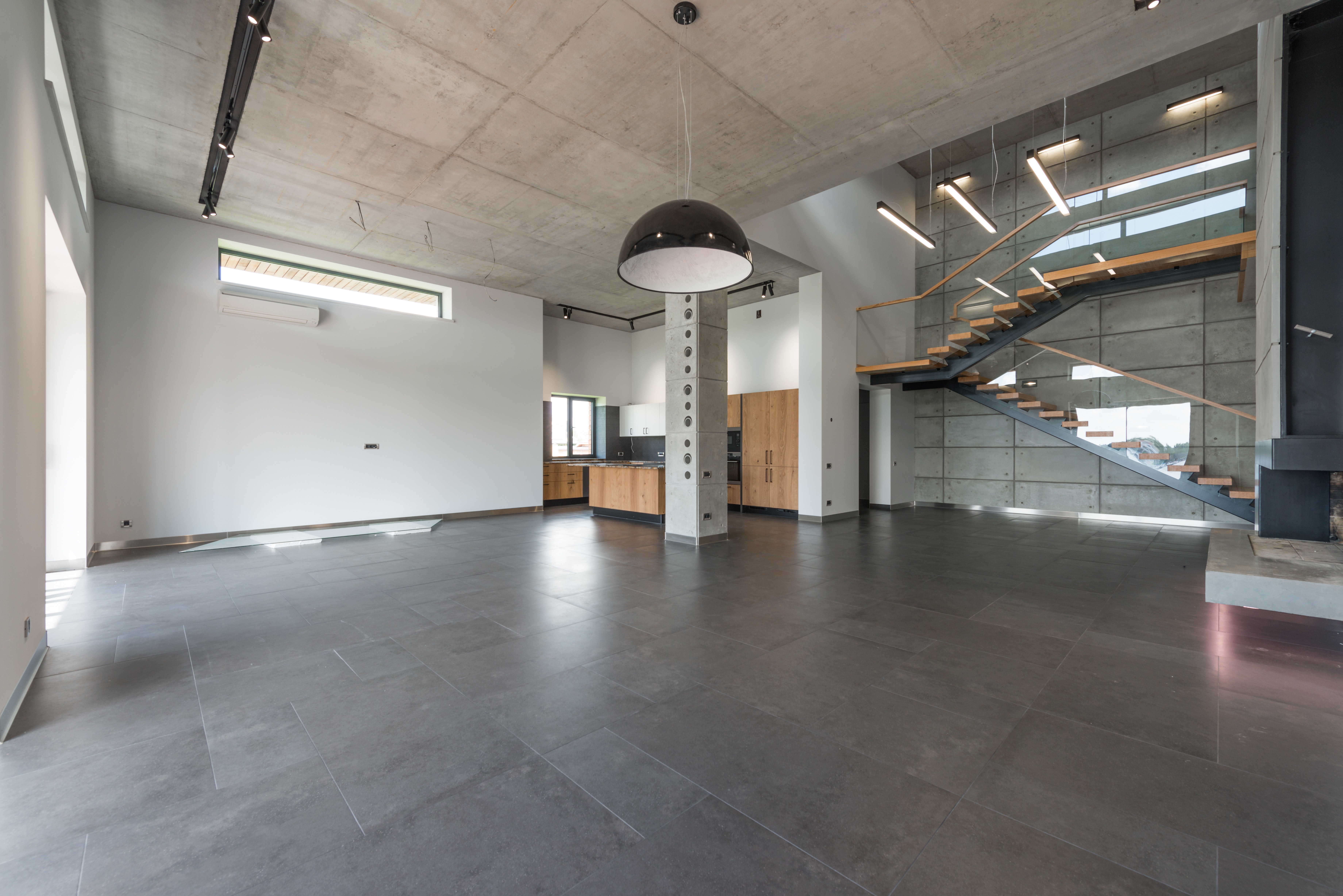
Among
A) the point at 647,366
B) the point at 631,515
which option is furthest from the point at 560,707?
the point at 647,366

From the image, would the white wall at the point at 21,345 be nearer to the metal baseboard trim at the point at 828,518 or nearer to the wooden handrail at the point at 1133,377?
the metal baseboard trim at the point at 828,518

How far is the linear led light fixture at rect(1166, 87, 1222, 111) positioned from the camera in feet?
27.7

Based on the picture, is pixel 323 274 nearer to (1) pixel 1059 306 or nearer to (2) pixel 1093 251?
(2) pixel 1093 251

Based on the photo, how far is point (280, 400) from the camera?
25.7ft

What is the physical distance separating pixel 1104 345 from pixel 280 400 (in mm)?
13255

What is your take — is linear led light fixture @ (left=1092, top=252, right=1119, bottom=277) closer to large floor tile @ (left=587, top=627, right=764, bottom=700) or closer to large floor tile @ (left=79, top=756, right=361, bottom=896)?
large floor tile @ (left=587, top=627, right=764, bottom=700)

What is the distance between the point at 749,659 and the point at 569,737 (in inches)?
50.4

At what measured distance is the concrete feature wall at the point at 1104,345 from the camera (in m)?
8.12

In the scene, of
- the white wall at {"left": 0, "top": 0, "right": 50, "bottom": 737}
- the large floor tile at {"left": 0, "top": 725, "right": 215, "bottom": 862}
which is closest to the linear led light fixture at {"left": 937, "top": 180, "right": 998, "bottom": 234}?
the white wall at {"left": 0, "top": 0, "right": 50, "bottom": 737}

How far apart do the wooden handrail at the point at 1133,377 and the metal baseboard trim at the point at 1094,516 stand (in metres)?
1.66

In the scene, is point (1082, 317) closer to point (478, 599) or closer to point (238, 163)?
point (478, 599)

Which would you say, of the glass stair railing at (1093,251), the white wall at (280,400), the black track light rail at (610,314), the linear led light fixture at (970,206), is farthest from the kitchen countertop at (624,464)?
the linear led light fixture at (970,206)

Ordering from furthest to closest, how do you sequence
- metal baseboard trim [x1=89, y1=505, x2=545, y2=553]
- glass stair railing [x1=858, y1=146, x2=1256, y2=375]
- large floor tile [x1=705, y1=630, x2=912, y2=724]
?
glass stair railing [x1=858, y1=146, x2=1256, y2=375] < metal baseboard trim [x1=89, y1=505, x2=545, y2=553] < large floor tile [x1=705, y1=630, x2=912, y2=724]

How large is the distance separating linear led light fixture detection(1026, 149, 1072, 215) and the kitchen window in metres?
9.38
